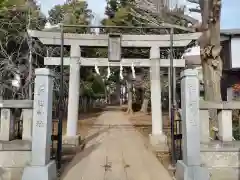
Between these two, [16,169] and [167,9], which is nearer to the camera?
[16,169]

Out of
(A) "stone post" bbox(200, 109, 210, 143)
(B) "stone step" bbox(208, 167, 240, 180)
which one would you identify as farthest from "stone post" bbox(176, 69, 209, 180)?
(B) "stone step" bbox(208, 167, 240, 180)

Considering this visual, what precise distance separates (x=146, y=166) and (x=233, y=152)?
254 cm

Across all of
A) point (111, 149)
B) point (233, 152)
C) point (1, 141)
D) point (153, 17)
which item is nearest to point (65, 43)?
point (111, 149)

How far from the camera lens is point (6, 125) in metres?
6.13

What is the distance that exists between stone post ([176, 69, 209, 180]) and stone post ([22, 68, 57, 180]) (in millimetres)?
2935

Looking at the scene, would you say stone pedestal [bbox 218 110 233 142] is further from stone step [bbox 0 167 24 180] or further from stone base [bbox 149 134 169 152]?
stone step [bbox 0 167 24 180]

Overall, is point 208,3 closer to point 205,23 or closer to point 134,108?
point 205,23

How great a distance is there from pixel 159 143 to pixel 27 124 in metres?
5.47

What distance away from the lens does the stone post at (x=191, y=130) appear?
5926 millimetres

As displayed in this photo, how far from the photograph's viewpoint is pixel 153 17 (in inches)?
756

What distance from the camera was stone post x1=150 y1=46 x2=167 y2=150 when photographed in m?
10.4

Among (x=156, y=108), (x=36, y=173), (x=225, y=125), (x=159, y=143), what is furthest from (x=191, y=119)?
(x=156, y=108)

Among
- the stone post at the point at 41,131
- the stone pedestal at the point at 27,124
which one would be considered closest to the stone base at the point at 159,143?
the stone post at the point at 41,131

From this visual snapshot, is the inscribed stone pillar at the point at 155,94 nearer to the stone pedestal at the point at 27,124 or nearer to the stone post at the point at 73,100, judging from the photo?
the stone post at the point at 73,100
